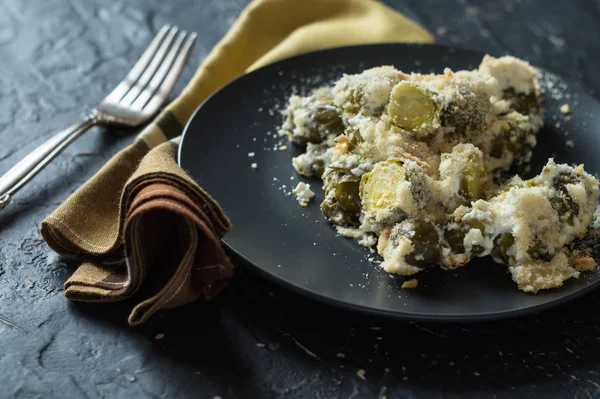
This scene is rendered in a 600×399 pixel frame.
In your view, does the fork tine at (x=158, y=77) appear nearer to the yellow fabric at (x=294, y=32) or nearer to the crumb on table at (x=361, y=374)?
the yellow fabric at (x=294, y=32)

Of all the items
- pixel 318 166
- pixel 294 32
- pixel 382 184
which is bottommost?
pixel 294 32

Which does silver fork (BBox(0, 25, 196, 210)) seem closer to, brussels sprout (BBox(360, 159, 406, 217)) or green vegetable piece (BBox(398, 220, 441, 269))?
brussels sprout (BBox(360, 159, 406, 217))

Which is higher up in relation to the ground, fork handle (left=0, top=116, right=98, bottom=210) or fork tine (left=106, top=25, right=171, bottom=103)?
fork handle (left=0, top=116, right=98, bottom=210)

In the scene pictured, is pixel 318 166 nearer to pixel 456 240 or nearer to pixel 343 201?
pixel 343 201

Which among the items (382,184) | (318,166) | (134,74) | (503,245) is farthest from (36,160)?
(503,245)

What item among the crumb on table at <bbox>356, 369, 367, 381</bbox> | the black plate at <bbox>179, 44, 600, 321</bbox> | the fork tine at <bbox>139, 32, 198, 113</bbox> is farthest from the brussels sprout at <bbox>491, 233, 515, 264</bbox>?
the fork tine at <bbox>139, 32, 198, 113</bbox>
